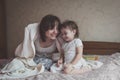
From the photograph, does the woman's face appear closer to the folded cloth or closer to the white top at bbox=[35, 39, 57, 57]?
the white top at bbox=[35, 39, 57, 57]

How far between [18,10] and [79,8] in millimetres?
794

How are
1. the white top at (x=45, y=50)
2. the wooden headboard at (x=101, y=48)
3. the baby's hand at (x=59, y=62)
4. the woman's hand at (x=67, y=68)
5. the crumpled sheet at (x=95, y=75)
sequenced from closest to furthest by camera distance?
the crumpled sheet at (x=95, y=75), the woman's hand at (x=67, y=68), the baby's hand at (x=59, y=62), the white top at (x=45, y=50), the wooden headboard at (x=101, y=48)

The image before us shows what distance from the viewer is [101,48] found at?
9.61 ft

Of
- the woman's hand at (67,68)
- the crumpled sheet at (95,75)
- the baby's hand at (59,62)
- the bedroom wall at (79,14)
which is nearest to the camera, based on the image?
the crumpled sheet at (95,75)

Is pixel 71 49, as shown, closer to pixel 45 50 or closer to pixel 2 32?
pixel 45 50

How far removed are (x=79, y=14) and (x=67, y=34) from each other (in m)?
1.08

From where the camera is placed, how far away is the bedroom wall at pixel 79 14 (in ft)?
9.96

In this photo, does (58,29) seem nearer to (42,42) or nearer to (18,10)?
(42,42)

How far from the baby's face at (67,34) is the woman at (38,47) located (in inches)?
2.9

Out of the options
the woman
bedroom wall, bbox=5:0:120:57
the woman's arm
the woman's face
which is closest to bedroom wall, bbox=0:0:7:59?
bedroom wall, bbox=5:0:120:57

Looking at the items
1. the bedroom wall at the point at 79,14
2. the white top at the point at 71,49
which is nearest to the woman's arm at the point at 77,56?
the white top at the point at 71,49

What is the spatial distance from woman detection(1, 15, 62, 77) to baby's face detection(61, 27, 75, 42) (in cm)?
7

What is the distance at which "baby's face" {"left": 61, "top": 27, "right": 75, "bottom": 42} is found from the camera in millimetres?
2080

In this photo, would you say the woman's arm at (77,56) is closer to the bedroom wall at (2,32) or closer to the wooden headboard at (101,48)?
the wooden headboard at (101,48)
